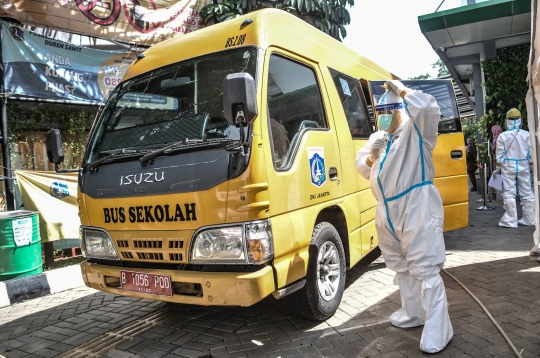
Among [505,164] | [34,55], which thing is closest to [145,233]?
[34,55]

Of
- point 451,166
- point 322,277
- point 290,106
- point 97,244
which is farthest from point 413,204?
point 451,166

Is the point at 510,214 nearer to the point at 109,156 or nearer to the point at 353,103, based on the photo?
the point at 353,103

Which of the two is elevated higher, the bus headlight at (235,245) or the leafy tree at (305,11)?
the leafy tree at (305,11)

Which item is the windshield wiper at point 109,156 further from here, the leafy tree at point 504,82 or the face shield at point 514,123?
the leafy tree at point 504,82

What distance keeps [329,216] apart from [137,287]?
5.84ft

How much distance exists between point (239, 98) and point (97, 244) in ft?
6.03

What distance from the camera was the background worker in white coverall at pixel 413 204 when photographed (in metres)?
2.98

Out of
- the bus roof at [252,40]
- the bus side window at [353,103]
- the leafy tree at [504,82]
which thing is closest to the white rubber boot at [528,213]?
the leafy tree at [504,82]

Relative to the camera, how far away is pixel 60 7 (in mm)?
7098

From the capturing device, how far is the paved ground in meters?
3.19

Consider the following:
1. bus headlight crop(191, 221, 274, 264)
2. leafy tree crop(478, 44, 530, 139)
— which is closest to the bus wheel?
bus headlight crop(191, 221, 274, 264)

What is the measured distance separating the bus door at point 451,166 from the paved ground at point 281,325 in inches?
25.0

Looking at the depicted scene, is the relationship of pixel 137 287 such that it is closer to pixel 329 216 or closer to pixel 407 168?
pixel 329 216

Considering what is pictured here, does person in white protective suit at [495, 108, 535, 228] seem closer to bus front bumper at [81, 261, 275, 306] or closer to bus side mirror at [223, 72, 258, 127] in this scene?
bus front bumper at [81, 261, 275, 306]
